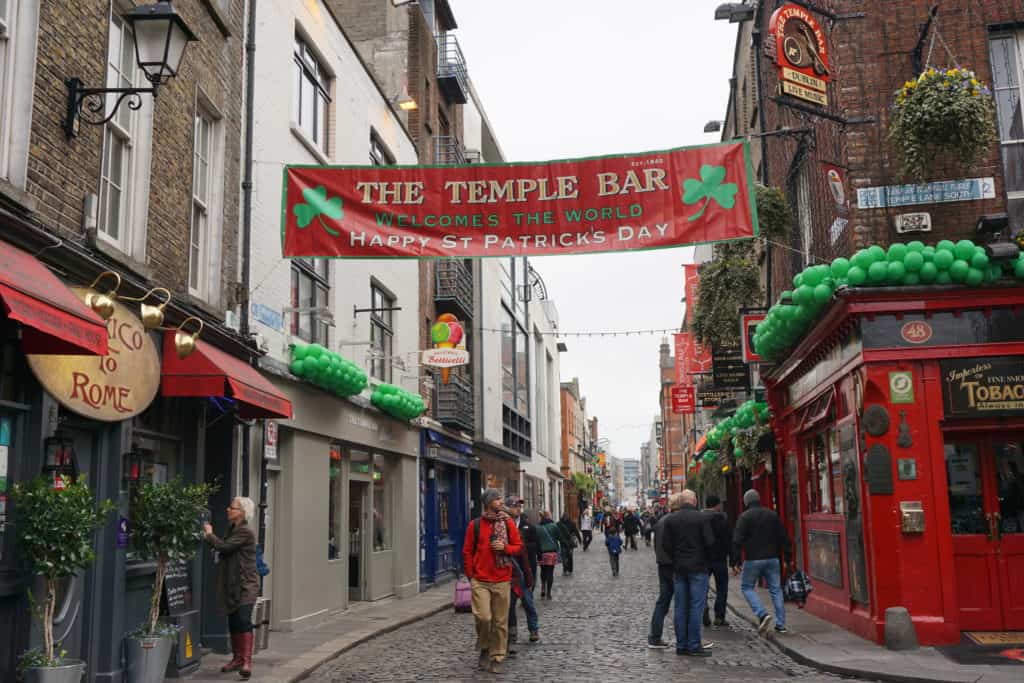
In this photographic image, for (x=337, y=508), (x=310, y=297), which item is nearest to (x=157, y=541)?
(x=310, y=297)

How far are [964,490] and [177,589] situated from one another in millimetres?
9336

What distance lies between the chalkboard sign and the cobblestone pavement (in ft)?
5.50

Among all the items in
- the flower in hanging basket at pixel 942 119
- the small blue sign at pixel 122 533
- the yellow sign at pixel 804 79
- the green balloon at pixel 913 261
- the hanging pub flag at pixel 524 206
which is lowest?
the small blue sign at pixel 122 533

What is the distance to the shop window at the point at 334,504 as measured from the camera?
1726 centimetres

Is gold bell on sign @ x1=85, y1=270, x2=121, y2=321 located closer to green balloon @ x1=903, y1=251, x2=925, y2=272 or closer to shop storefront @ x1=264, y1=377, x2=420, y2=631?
shop storefront @ x1=264, y1=377, x2=420, y2=631

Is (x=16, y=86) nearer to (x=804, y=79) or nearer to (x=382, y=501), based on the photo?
(x=804, y=79)

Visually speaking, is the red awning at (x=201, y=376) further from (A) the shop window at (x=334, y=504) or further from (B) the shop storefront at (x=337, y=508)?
(A) the shop window at (x=334, y=504)

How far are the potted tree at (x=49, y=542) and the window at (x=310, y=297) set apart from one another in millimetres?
7563

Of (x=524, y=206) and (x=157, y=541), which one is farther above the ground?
(x=524, y=206)

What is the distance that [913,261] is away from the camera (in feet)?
37.8

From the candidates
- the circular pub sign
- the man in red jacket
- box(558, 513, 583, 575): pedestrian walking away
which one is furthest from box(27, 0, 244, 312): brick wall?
box(558, 513, 583, 575): pedestrian walking away

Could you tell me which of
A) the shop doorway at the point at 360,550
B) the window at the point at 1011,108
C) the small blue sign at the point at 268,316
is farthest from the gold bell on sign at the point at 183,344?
the window at the point at 1011,108

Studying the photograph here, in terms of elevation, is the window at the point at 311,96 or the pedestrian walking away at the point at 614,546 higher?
the window at the point at 311,96

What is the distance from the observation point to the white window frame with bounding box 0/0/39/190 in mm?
7855
